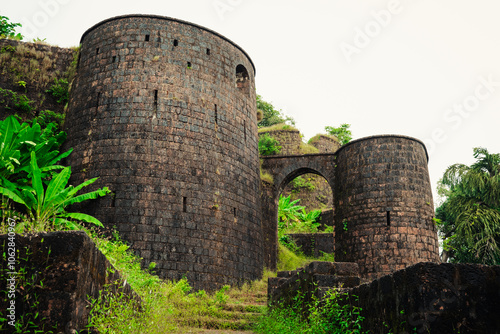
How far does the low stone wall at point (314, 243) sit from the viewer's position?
20.0 meters

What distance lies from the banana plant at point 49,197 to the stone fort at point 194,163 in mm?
501

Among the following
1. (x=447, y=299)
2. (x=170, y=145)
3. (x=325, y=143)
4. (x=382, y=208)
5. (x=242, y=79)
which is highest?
(x=325, y=143)

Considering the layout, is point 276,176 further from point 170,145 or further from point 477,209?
point 477,209

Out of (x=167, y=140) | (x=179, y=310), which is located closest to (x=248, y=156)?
(x=167, y=140)

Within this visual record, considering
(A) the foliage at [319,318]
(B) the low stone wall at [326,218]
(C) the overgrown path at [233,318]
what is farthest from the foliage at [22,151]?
(B) the low stone wall at [326,218]

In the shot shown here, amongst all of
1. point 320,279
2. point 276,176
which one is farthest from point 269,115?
point 320,279

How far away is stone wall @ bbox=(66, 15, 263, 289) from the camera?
10.7 m

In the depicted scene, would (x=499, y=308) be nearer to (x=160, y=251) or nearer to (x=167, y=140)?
(x=160, y=251)

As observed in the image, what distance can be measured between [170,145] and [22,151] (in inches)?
131

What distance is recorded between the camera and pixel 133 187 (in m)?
10.8

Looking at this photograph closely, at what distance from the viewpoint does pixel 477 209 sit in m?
19.1

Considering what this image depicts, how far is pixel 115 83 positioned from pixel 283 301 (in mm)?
7263

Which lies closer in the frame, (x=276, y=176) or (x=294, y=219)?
(x=276, y=176)

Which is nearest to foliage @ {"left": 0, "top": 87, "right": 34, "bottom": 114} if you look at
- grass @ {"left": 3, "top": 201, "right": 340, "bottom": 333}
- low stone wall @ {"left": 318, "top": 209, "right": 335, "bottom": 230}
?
grass @ {"left": 3, "top": 201, "right": 340, "bottom": 333}
